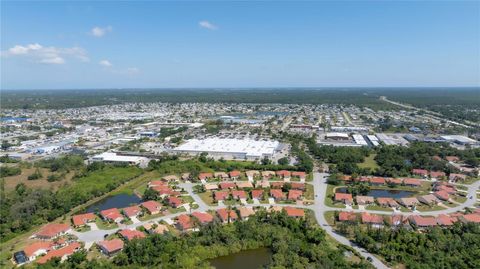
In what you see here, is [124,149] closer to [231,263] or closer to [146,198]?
[146,198]

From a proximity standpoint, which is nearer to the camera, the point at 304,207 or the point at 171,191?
the point at 304,207

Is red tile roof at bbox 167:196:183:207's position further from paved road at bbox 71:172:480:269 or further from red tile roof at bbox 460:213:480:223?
red tile roof at bbox 460:213:480:223

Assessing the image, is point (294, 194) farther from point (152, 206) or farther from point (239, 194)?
point (152, 206)

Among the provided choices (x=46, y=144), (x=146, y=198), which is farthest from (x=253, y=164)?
(x=46, y=144)

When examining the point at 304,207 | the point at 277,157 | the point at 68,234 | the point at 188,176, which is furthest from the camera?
the point at 277,157

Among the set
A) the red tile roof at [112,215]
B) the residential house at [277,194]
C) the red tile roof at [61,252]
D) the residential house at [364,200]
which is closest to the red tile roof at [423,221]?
the residential house at [364,200]

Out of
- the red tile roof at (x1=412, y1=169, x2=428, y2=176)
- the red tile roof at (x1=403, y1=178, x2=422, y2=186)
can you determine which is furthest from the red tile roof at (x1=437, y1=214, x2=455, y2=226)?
the red tile roof at (x1=412, y1=169, x2=428, y2=176)
